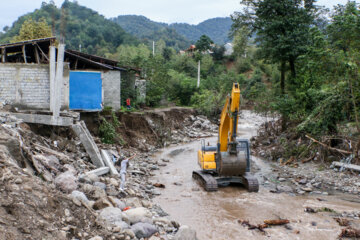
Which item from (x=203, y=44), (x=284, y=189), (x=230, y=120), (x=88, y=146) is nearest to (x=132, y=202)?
(x=88, y=146)

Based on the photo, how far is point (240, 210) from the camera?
9789 millimetres

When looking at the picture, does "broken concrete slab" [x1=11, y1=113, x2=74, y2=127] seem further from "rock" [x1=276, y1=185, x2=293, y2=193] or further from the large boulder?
"rock" [x1=276, y1=185, x2=293, y2=193]

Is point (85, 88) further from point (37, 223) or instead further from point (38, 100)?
point (37, 223)

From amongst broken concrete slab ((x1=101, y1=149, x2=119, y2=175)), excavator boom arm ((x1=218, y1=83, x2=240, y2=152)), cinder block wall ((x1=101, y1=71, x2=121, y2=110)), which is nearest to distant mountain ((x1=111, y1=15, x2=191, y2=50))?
cinder block wall ((x1=101, y1=71, x2=121, y2=110))

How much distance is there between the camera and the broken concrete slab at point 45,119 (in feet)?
34.7

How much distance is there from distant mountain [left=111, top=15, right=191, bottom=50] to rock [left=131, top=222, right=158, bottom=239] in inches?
4013

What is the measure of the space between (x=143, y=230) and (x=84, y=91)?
1211 cm

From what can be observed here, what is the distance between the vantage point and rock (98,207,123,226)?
631 cm

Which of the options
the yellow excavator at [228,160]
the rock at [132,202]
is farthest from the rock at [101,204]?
the yellow excavator at [228,160]

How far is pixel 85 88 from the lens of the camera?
17219mm

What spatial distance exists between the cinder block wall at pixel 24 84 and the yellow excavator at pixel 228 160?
21.7 ft

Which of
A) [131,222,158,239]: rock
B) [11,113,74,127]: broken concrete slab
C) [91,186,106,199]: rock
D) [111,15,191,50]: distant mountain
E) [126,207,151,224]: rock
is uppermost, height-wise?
[111,15,191,50]: distant mountain

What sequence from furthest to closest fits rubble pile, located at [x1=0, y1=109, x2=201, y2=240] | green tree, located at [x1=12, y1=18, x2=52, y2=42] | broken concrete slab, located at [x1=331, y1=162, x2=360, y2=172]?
green tree, located at [x1=12, y1=18, x2=52, y2=42], broken concrete slab, located at [x1=331, y1=162, x2=360, y2=172], rubble pile, located at [x1=0, y1=109, x2=201, y2=240]

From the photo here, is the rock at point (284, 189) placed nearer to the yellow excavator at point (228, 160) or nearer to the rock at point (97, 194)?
the yellow excavator at point (228, 160)
